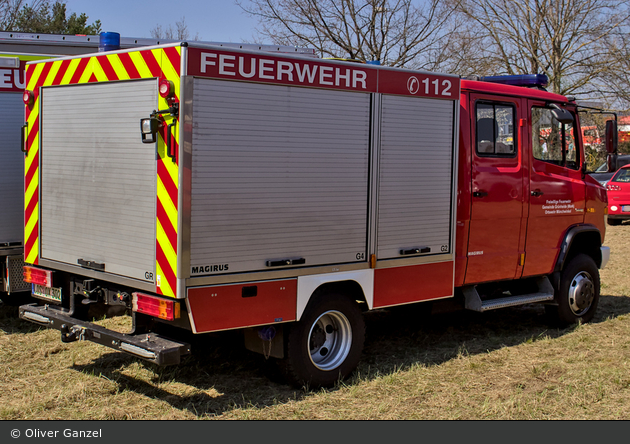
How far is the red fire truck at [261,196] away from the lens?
4832 millimetres

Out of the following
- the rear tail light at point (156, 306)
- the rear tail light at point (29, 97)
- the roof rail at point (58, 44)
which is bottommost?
the rear tail light at point (156, 306)

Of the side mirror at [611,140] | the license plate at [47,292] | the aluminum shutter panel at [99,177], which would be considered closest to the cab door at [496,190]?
the side mirror at [611,140]

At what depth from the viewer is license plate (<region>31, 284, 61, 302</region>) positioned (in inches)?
230

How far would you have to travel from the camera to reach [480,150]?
6730mm

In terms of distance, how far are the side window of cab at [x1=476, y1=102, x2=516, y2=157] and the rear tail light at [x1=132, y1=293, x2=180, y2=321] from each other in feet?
11.4

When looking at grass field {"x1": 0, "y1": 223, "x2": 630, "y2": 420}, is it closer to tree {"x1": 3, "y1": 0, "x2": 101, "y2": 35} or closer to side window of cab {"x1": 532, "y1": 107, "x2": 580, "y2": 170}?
side window of cab {"x1": 532, "y1": 107, "x2": 580, "y2": 170}

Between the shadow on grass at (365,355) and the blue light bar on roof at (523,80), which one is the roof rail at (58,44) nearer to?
the blue light bar on roof at (523,80)

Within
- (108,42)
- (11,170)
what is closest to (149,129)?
(108,42)

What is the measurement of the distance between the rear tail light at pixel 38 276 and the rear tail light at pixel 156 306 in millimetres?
1204

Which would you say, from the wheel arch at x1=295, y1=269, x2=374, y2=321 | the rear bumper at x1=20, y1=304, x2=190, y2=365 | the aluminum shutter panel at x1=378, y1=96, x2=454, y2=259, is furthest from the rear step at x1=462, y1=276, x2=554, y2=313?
the rear bumper at x1=20, y1=304, x2=190, y2=365

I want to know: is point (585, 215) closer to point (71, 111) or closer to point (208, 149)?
point (208, 149)

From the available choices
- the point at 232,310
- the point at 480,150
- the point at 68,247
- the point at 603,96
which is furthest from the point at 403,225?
the point at 603,96

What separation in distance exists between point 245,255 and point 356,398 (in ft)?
4.80
